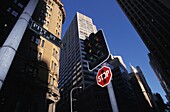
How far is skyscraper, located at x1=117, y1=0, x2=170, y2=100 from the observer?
52625mm

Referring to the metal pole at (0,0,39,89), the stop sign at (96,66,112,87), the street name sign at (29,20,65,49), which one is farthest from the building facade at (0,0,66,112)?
the stop sign at (96,66,112,87)

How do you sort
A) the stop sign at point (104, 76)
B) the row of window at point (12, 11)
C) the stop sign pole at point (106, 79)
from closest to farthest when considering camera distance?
the stop sign pole at point (106, 79), the stop sign at point (104, 76), the row of window at point (12, 11)

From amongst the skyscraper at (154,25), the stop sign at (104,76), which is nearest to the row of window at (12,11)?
the stop sign at (104,76)

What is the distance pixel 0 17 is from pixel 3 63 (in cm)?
2480

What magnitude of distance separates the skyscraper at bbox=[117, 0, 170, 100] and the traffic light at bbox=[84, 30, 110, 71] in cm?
5050

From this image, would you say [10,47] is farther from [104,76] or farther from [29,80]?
[29,80]

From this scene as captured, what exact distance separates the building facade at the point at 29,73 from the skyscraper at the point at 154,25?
44878 millimetres

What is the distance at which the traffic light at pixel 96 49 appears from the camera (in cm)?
372

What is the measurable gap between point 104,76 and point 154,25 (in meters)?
67.9

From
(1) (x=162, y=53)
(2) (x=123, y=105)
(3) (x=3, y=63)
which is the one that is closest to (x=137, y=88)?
(2) (x=123, y=105)

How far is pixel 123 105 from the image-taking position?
60844mm

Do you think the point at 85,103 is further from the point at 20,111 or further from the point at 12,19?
the point at 12,19

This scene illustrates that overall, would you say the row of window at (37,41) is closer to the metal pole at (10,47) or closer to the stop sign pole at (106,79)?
the metal pole at (10,47)

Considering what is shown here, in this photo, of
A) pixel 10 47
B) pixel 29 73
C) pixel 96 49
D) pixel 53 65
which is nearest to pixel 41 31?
pixel 10 47
